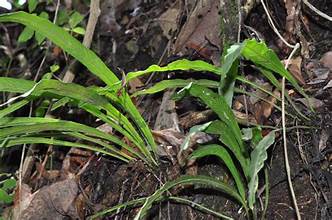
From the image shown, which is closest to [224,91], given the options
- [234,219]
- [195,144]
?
[195,144]

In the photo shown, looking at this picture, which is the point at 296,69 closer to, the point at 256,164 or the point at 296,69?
the point at 296,69

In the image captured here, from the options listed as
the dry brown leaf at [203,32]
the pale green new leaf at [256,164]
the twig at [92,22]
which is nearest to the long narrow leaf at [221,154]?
the pale green new leaf at [256,164]

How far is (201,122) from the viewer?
125 cm

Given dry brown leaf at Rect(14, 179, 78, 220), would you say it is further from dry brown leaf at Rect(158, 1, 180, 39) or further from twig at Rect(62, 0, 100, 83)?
dry brown leaf at Rect(158, 1, 180, 39)

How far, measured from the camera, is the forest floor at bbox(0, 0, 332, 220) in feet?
3.57

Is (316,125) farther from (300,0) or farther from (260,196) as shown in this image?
(300,0)

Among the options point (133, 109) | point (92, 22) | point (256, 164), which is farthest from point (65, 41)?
point (92, 22)

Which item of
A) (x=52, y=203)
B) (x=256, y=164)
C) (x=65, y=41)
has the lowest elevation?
(x=256, y=164)

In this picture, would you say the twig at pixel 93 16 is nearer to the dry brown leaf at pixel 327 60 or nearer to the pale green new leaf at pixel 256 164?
the dry brown leaf at pixel 327 60

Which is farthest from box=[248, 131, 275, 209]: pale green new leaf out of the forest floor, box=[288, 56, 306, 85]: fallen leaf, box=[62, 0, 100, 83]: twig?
box=[62, 0, 100, 83]: twig

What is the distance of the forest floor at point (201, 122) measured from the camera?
1087mm

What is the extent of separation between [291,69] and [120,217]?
2.00ft

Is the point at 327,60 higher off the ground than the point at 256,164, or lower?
higher

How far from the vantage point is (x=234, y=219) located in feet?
3.55
